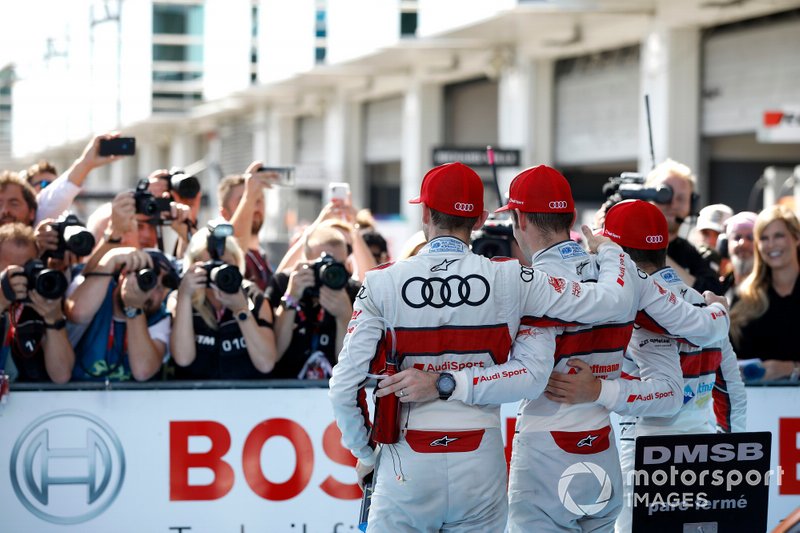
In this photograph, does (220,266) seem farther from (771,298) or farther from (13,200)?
(771,298)

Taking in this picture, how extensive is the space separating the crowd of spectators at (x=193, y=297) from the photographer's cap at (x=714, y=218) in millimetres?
1142

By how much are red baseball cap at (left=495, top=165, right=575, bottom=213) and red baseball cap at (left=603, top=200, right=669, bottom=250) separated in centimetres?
41

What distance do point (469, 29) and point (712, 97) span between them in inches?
169

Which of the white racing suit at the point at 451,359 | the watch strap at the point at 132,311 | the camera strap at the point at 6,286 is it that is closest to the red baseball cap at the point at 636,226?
the white racing suit at the point at 451,359

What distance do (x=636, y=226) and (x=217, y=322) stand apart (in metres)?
2.38

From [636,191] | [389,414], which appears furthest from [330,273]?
[389,414]

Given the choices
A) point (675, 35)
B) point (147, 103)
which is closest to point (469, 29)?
point (675, 35)

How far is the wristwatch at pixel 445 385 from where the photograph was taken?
371 centimetres

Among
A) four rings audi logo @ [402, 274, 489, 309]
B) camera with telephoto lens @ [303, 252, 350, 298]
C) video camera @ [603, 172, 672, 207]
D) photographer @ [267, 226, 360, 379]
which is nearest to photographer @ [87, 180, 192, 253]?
photographer @ [267, 226, 360, 379]

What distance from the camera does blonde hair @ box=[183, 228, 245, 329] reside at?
18.8 ft

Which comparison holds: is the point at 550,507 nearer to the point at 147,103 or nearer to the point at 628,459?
the point at 628,459

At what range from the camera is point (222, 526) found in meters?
5.78

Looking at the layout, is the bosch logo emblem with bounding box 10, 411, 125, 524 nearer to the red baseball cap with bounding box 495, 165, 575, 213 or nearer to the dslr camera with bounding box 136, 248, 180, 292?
the dslr camera with bounding box 136, 248, 180, 292

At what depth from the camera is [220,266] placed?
5.52 meters
